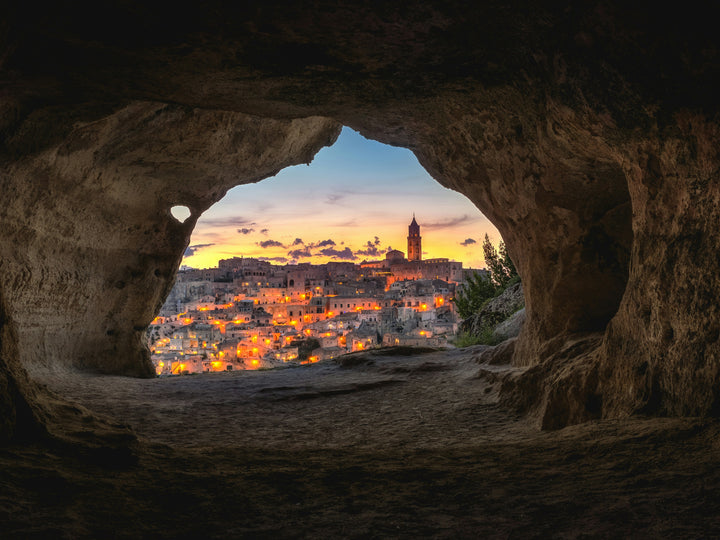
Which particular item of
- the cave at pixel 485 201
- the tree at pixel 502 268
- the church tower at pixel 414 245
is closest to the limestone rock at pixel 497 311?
the tree at pixel 502 268

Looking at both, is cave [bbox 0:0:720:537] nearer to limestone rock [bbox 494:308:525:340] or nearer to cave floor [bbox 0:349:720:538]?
cave floor [bbox 0:349:720:538]

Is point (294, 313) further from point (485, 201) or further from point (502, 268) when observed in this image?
point (485, 201)

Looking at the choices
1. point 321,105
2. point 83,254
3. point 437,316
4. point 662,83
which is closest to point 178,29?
point 321,105

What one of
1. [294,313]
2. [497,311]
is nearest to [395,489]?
[497,311]

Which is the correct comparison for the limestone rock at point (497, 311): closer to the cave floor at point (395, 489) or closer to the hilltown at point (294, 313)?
the hilltown at point (294, 313)

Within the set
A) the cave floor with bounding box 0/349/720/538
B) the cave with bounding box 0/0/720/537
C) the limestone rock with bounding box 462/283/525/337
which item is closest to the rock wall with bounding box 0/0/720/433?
the cave with bounding box 0/0/720/537
